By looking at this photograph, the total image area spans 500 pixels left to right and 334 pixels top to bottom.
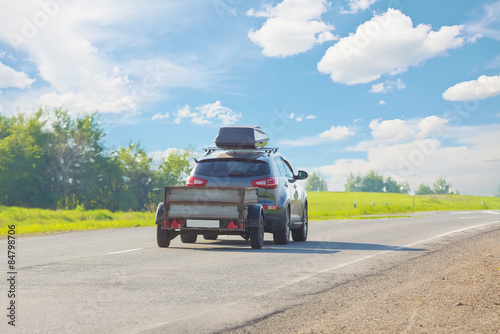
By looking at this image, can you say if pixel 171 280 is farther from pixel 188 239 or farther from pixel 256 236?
pixel 188 239

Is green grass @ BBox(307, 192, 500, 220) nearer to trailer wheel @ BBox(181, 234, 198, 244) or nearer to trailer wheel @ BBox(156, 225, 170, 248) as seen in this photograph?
trailer wheel @ BBox(181, 234, 198, 244)

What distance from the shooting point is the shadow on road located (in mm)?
11422

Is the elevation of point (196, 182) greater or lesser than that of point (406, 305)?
greater

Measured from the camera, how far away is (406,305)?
18.9 ft

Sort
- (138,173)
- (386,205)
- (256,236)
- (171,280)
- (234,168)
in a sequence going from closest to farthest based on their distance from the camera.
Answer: (171,280) → (256,236) → (234,168) → (386,205) → (138,173)

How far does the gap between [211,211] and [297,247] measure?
234 cm

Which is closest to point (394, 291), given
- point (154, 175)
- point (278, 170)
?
point (278, 170)

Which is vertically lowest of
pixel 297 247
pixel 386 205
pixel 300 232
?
pixel 297 247

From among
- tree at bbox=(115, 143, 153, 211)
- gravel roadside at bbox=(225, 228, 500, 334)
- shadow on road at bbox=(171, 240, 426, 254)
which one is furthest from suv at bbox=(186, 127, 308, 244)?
tree at bbox=(115, 143, 153, 211)

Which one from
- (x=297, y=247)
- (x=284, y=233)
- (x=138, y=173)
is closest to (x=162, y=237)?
(x=284, y=233)

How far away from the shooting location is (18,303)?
18.8ft

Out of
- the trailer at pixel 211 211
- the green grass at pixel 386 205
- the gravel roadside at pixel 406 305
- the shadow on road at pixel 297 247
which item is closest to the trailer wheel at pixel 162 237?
the trailer at pixel 211 211

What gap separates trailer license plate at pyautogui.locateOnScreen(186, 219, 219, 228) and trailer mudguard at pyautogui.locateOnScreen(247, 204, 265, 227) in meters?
0.66

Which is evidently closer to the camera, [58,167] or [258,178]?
[258,178]
